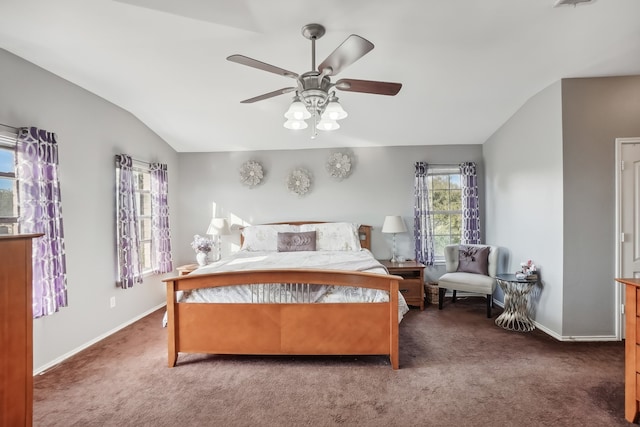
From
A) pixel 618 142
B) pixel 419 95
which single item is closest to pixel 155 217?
pixel 419 95

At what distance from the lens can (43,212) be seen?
2.69 metres

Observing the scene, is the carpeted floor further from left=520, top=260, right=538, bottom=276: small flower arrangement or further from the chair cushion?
the chair cushion

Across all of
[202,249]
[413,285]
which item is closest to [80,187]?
[202,249]

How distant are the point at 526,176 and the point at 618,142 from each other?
2.81 feet

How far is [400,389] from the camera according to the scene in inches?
93.0

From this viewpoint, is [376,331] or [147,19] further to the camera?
[376,331]

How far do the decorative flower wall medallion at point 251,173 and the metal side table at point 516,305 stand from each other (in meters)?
3.52

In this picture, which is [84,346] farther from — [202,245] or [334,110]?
[334,110]

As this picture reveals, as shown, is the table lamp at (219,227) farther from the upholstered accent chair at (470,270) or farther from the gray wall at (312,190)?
the upholstered accent chair at (470,270)

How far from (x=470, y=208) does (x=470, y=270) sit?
95cm

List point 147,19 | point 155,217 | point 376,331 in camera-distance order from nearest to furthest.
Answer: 1. point 147,19
2. point 376,331
3. point 155,217

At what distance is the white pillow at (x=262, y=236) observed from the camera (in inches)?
182

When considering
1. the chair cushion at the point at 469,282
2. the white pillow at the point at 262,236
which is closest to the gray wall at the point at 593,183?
the chair cushion at the point at 469,282

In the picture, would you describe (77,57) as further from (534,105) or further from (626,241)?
(626,241)
